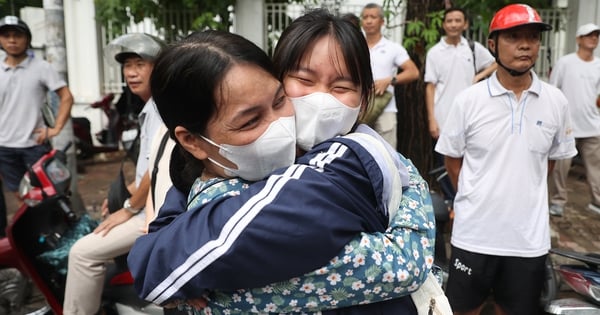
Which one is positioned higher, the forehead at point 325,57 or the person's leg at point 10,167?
the forehead at point 325,57

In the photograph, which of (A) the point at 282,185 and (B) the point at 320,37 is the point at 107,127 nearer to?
(B) the point at 320,37

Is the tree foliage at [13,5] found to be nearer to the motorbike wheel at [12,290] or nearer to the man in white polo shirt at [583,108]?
the motorbike wheel at [12,290]

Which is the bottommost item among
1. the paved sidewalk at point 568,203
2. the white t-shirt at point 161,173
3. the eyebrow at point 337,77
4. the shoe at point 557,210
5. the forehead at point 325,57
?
the paved sidewalk at point 568,203

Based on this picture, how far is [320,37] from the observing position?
137 centimetres

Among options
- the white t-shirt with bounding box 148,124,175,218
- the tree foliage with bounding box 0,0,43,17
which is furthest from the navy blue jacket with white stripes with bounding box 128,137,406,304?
the tree foliage with bounding box 0,0,43,17

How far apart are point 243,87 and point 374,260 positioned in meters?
0.42

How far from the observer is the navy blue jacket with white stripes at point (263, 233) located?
1.07 metres

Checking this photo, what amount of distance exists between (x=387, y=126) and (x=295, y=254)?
4449 mm

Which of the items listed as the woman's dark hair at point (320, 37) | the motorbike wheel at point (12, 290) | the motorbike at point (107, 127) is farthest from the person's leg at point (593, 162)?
the motorbike at point (107, 127)

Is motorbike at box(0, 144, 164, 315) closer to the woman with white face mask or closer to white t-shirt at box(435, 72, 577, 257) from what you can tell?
white t-shirt at box(435, 72, 577, 257)

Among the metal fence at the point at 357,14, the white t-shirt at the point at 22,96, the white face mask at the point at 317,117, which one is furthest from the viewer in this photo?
the metal fence at the point at 357,14

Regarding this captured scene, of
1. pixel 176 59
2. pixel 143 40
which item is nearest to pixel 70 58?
pixel 143 40

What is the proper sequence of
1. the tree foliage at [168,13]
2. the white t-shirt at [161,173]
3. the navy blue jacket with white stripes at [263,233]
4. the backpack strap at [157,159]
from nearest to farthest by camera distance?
the navy blue jacket with white stripes at [263,233], the white t-shirt at [161,173], the backpack strap at [157,159], the tree foliage at [168,13]

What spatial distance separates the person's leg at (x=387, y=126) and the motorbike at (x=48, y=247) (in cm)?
265
